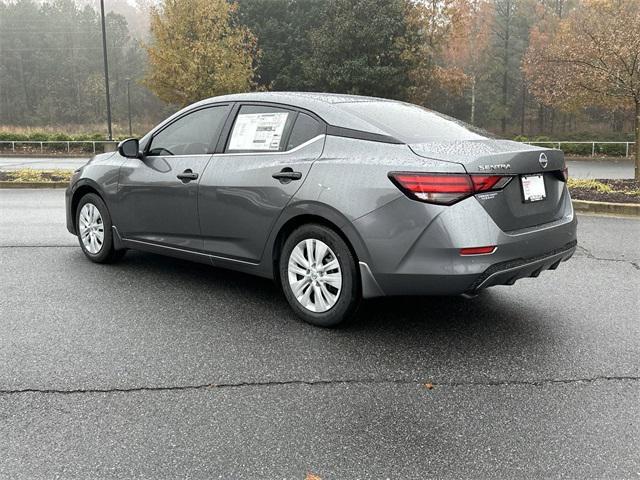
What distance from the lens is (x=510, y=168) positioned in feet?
13.0

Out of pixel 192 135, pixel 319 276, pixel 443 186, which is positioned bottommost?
pixel 319 276

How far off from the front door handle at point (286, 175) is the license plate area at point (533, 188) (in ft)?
4.96

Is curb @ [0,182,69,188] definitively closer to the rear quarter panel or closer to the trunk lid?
the rear quarter panel

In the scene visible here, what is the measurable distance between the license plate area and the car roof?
965 millimetres

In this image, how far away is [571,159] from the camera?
2602 cm

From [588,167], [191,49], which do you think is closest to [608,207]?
[588,167]

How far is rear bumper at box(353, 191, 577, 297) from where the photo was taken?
3.79 m

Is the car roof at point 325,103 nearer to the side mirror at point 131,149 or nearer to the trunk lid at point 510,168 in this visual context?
the trunk lid at point 510,168

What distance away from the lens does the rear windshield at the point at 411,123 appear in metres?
4.30

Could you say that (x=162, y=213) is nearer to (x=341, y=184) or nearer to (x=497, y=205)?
(x=341, y=184)

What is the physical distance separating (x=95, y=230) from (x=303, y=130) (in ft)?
9.17

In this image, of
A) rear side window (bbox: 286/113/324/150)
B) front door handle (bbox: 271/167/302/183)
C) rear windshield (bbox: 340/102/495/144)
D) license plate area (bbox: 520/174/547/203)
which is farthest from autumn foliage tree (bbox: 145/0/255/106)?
license plate area (bbox: 520/174/547/203)

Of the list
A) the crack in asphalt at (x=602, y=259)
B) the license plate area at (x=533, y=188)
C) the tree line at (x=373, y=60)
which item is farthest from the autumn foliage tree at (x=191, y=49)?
the license plate area at (x=533, y=188)

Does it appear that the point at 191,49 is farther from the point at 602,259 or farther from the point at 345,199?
the point at 345,199
